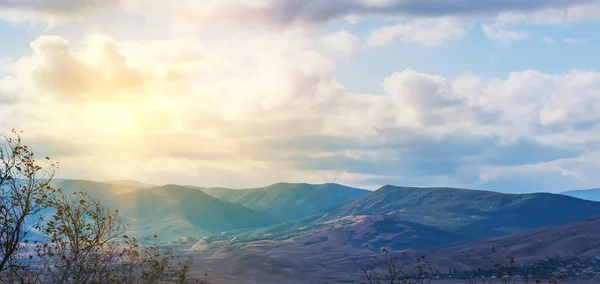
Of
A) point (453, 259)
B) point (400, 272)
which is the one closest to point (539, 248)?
point (453, 259)

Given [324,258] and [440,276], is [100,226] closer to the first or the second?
[440,276]

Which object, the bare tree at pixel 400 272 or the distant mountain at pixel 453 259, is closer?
the bare tree at pixel 400 272

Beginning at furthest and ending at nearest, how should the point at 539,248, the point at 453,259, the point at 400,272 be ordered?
the point at 453,259
the point at 539,248
the point at 400,272

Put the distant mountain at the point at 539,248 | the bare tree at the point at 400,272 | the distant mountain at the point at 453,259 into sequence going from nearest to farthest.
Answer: the bare tree at the point at 400,272 → the distant mountain at the point at 453,259 → the distant mountain at the point at 539,248

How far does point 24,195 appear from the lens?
24.5 meters

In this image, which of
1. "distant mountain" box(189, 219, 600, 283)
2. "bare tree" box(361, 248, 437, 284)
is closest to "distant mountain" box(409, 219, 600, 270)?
"distant mountain" box(189, 219, 600, 283)

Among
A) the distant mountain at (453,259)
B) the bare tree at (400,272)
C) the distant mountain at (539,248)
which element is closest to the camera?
the bare tree at (400,272)

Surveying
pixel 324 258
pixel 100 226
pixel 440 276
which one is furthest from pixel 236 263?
pixel 100 226

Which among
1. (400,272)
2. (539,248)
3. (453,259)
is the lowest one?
(453,259)

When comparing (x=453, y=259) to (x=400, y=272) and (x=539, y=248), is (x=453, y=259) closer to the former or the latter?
(x=539, y=248)

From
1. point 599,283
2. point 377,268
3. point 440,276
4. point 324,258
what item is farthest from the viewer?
point 324,258

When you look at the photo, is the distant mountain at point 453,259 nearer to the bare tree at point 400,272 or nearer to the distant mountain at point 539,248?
the distant mountain at point 539,248

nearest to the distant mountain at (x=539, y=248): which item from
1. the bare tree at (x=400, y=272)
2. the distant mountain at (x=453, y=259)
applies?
the distant mountain at (x=453, y=259)

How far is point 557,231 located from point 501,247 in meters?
16.9
